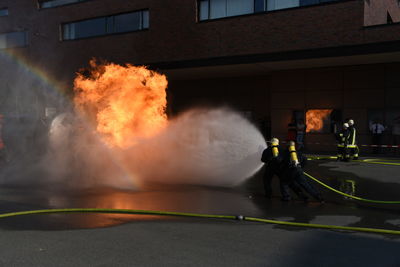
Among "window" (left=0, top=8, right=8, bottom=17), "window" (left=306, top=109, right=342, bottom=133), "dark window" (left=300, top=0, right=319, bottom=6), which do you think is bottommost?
"window" (left=306, top=109, right=342, bottom=133)

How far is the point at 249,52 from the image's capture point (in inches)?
723

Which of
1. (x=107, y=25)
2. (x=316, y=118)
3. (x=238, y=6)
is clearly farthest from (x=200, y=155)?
(x=107, y=25)

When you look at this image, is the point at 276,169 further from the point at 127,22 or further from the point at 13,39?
the point at 13,39

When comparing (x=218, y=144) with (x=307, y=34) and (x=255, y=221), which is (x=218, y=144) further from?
(x=307, y=34)

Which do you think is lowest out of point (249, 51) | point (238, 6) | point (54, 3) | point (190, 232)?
point (190, 232)

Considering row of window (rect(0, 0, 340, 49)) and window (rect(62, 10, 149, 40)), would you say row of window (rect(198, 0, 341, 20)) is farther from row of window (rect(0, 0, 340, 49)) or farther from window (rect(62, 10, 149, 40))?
window (rect(62, 10, 149, 40))

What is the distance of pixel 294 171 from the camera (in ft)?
24.5

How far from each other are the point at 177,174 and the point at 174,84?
14.3 meters

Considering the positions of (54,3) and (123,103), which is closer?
(123,103)

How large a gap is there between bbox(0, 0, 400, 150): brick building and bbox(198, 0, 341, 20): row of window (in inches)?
2.0

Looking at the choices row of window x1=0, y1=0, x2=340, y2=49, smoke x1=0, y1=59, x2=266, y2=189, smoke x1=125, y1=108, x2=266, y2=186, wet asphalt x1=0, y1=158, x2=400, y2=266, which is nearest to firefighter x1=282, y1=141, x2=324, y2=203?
wet asphalt x1=0, y1=158, x2=400, y2=266

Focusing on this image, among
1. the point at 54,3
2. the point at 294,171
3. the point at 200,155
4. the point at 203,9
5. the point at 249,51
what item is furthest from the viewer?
the point at 54,3

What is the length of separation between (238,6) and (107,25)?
29.9 feet

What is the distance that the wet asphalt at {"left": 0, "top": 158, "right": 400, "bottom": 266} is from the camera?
13.9 ft
